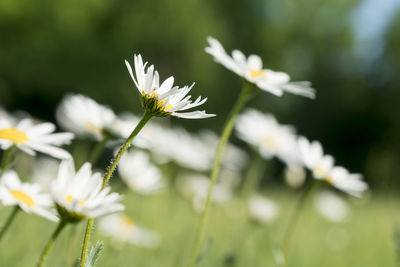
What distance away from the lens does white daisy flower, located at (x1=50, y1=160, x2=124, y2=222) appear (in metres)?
0.54

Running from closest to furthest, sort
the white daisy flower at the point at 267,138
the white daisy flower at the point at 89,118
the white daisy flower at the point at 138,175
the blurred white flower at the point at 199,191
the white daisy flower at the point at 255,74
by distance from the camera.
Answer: the white daisy flower at the point at 255,74 → the white daisy flower at the point at 89,118 → the white daisy flower at the point at 138,175 → the white daisy flower at the point at 267,138 → the blurred white flower at the point at 199,191

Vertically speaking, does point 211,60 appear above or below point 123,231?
above

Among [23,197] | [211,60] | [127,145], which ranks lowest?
[23,197]

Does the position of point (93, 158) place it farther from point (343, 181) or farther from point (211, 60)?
point (211, 60)

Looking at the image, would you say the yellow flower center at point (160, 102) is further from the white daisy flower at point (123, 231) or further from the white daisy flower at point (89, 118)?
the white daisy flower at point (123, 231)

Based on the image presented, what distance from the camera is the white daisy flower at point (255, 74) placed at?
896 millimetres

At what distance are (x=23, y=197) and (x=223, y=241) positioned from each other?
182cm

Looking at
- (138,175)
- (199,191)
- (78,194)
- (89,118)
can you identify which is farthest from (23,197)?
(199,191)

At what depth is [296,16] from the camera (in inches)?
517

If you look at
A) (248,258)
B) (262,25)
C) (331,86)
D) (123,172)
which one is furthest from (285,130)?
(331,86)

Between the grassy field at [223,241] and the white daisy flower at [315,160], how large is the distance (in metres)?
0.23

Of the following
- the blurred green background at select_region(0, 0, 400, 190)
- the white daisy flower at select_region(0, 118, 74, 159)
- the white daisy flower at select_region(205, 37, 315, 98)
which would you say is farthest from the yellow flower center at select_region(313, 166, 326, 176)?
the blurred green background at select_region(0, 0, 400, 190)

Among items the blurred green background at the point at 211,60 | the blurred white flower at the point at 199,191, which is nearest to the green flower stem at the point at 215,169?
the blurred white flower at the point at 199,191

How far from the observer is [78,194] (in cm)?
58
